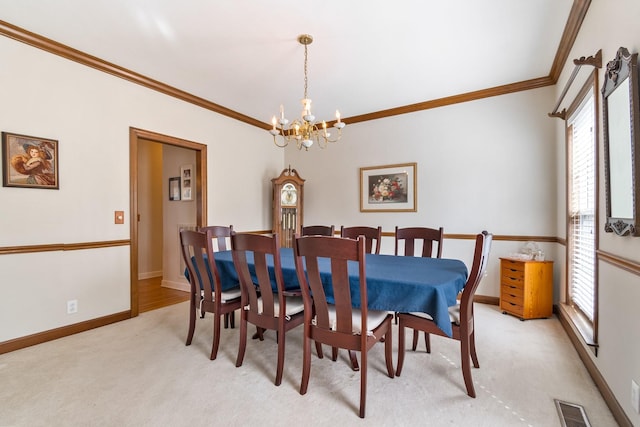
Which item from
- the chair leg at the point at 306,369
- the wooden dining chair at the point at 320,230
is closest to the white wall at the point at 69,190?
the wooden dining chair at the point at 320,230

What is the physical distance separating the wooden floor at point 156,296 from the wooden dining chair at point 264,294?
2044mm

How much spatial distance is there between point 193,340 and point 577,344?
3.17m

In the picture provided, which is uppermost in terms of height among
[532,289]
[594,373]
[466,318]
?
[466,318]

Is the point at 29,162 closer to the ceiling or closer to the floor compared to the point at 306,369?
closer to the ceiling

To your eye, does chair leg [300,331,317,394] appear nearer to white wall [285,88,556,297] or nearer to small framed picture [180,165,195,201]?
white wall [285,88,556,297]

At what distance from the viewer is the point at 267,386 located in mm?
1923

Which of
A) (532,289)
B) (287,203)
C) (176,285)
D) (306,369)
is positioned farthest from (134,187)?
(532,289)

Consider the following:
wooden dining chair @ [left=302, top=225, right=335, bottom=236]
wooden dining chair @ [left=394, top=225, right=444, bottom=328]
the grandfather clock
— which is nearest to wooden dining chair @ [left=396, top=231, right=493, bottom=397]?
wooden dining chair @ [left=394, top=225, right=444, bottom=328]

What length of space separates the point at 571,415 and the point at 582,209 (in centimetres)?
169

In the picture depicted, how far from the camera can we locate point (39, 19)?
233cm

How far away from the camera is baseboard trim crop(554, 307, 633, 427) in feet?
5.06

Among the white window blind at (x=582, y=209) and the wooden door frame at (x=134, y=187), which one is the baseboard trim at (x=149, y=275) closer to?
the wooden door frame at (x=134, y=187)

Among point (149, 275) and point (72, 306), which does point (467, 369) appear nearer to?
point (72, 306)

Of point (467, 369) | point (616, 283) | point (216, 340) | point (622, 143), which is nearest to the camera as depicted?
point (622, 143)
